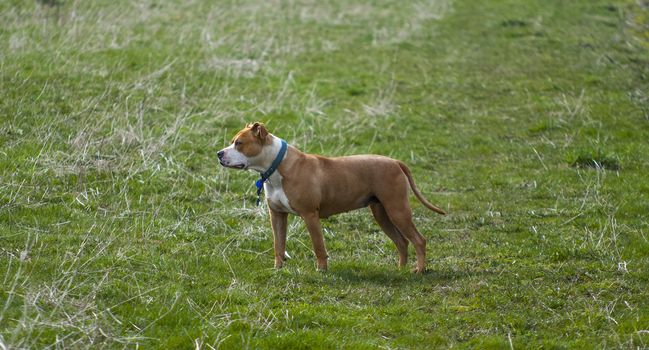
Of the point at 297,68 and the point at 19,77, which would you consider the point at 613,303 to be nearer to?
the point at 19,77

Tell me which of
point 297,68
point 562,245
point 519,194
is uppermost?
point 562,245

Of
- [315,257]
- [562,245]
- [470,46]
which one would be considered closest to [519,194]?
[562,245]

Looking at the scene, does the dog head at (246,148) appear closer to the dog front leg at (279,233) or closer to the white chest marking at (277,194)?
the white chest marking at (277,194)

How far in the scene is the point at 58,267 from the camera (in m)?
7.51

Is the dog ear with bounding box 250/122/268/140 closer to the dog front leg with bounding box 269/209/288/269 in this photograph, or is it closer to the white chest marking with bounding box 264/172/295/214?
the white chest marking with bounding box 264/172/295/214

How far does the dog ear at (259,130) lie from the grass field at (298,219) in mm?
1175

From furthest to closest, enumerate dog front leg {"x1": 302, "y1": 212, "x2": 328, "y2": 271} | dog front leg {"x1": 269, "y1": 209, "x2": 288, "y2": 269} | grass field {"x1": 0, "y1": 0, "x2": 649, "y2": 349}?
dog front leg {"x1": 269, "y1": 209, "x2": 288, "y2": 269} → dog front leg {"x1": 302, "y1": 212, "x2": 328, "y2": 271} → grass field {"x1": 0, "y1": 0, "x2": 649, "y2": 349}

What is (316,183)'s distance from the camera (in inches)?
336

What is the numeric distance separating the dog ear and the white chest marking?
369 mm

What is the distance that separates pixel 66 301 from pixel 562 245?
4961 mm

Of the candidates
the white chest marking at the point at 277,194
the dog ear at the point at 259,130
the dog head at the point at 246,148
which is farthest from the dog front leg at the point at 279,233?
the dog ear at the point at 259,130

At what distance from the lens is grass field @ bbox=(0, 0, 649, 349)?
701 cm

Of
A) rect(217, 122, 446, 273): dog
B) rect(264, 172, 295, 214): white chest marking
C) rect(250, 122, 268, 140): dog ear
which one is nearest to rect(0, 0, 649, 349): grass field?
rect(217, 122, 446, 273): dog

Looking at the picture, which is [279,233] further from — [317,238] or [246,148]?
[246,148]
